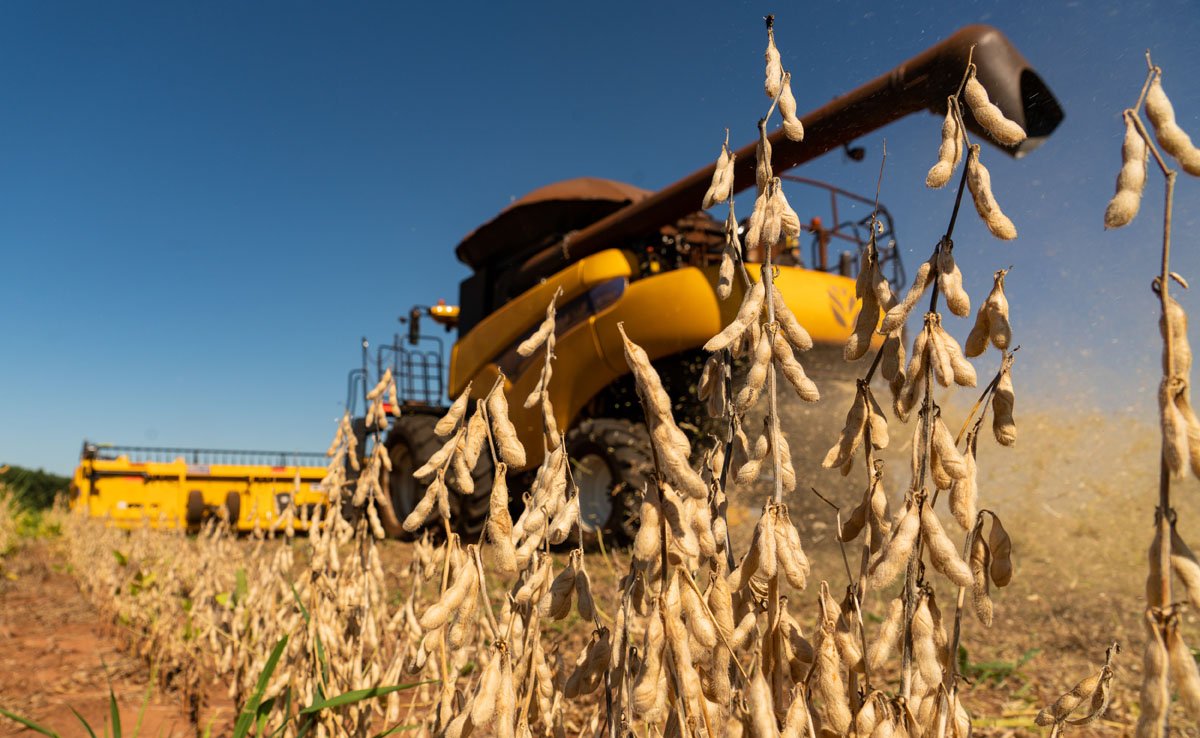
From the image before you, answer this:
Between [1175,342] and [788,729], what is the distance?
1.56 feet

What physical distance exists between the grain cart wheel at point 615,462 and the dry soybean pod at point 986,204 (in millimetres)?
4777

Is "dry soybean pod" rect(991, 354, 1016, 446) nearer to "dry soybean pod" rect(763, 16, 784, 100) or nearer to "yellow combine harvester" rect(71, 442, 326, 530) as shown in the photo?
"dry soybean pod" rect(763, 16, 784, 100)

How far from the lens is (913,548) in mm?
779

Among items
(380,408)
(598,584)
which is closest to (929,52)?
(380,408)

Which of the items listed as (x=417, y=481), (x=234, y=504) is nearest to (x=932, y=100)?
(x=417, y=481)

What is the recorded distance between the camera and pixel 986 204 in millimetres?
785

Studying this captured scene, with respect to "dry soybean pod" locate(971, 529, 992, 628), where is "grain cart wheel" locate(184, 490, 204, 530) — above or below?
above

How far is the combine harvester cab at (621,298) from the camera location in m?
4.78

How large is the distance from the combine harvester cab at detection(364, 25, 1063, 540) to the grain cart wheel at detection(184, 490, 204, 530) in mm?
3945

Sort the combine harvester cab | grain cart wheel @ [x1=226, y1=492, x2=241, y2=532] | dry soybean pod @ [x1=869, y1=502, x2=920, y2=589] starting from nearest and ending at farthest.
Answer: dry soybean pod @ [x1=869, y1=502, x2=920, y2=589] → the combine harvester cab → grain cart wheel @ [x1=226, y1=492, x2=241, y2=532]

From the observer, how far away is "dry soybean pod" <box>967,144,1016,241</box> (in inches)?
30.8

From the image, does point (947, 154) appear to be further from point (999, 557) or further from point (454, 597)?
point (454, 597)

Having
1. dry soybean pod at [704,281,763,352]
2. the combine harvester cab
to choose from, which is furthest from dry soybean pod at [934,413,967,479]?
the combine harvester cab

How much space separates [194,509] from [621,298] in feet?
23.6
